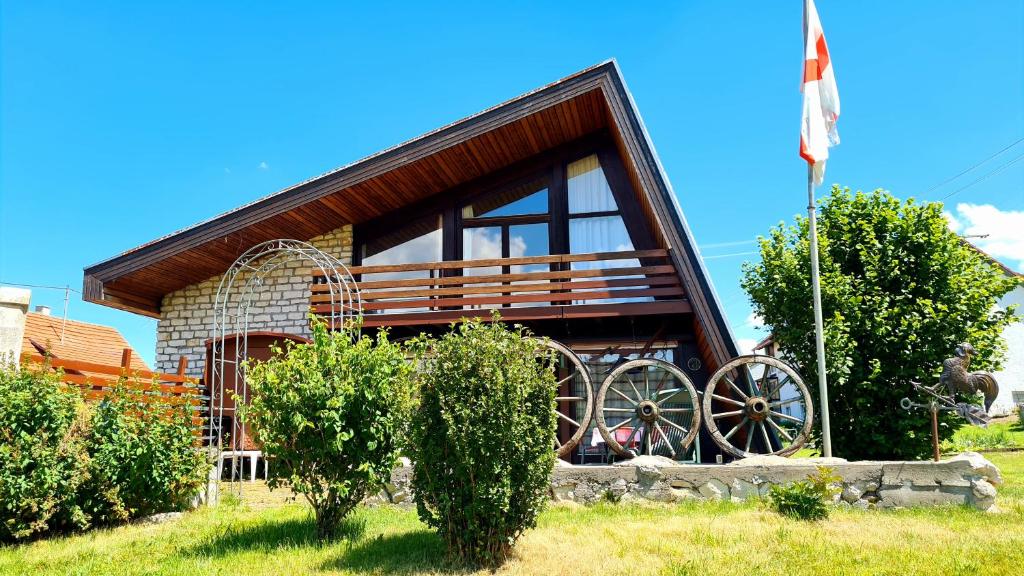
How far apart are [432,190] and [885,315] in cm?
720

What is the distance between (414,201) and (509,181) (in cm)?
166

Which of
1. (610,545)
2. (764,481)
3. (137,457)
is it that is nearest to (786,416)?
(764,481)

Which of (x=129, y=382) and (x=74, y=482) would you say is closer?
(x=74, y=482)

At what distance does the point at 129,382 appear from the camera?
784 cm

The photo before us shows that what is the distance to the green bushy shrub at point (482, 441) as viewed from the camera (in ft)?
17.0

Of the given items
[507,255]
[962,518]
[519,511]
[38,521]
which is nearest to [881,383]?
[962,518]

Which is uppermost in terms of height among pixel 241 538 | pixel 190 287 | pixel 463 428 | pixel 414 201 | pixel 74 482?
pixel 414 201

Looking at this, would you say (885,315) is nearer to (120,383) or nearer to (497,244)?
(497,244)

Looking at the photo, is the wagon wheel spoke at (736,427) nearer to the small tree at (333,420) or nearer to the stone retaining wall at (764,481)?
the stone retaining wall at (764,481)

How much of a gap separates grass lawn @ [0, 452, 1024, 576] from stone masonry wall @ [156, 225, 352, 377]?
471cm

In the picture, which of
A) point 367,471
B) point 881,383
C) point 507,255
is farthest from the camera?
point 507,255

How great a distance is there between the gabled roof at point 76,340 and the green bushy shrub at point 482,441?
49.4ft

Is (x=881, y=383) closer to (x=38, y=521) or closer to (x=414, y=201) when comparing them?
(x=414, y=201)

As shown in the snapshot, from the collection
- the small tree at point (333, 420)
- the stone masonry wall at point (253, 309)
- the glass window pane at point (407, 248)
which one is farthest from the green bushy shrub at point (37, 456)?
the glass window pane at point (407, 248)
